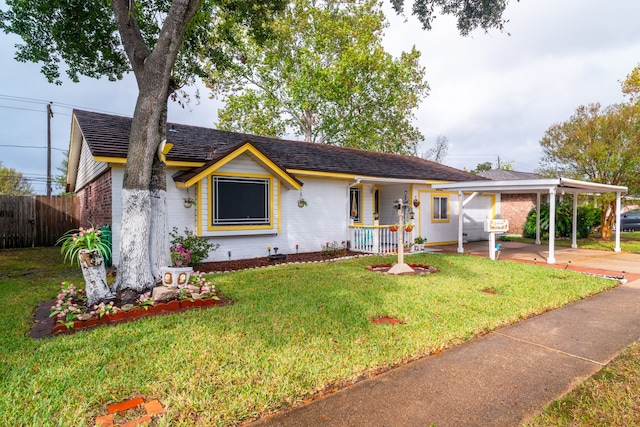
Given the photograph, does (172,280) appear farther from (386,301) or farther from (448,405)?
(448,405)

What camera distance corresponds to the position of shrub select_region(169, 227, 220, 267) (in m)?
8.21

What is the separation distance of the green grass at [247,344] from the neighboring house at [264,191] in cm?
275

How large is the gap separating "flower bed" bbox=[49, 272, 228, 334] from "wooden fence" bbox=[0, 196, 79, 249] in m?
11.6

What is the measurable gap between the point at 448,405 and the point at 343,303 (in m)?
2.71

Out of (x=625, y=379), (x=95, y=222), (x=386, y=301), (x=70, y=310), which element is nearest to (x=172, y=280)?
(x=70, y=310)

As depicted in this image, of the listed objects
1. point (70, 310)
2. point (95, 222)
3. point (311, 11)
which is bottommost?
point (70, 310)

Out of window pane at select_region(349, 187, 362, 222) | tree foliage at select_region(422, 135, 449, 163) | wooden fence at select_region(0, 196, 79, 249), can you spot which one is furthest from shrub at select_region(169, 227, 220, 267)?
tree foliage at select_region(422, 135, 449, 163)

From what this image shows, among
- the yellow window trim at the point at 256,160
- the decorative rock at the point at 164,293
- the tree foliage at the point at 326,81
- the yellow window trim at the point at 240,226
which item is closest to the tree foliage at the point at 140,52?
the decorative rock at the point at 164,293

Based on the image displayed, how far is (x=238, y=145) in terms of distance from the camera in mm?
8922

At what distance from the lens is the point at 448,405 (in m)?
2.73

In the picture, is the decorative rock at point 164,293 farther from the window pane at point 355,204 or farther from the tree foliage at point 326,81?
the tree foliage at point 326,81

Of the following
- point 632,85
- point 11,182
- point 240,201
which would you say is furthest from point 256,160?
point 11,182

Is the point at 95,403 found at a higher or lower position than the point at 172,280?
lower

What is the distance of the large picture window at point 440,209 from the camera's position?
46.6 feet
